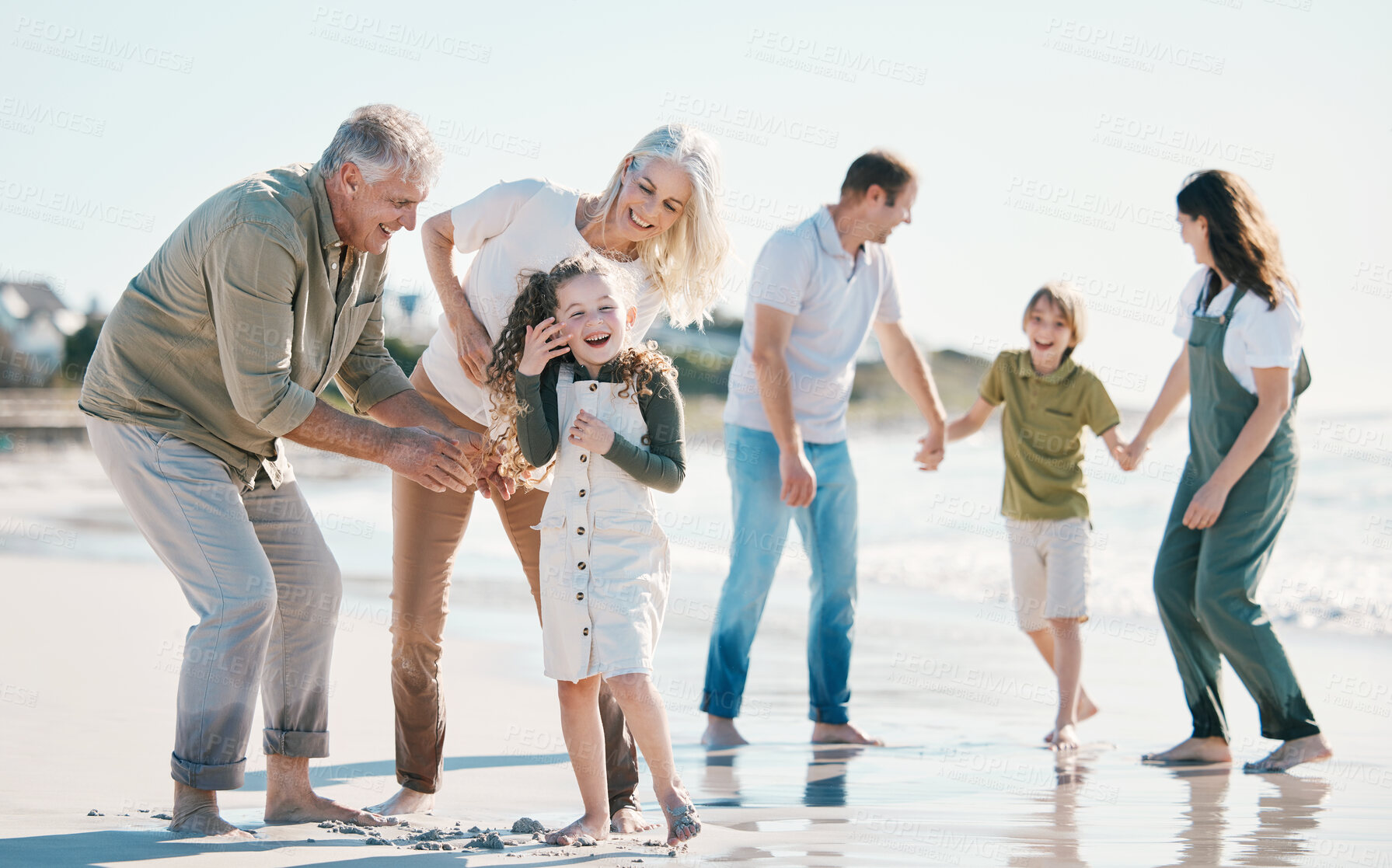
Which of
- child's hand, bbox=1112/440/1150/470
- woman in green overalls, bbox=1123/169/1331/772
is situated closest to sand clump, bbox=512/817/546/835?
woman in green overalls, bbox=1123/169/1331/772

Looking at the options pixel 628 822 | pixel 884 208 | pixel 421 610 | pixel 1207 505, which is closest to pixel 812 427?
pixel 884 208

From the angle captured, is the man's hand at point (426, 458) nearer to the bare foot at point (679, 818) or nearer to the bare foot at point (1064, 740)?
the bare foot at point (679, 818)

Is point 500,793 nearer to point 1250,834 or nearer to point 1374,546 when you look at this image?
point 1250,834

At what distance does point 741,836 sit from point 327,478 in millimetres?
17082

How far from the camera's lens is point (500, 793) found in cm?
364

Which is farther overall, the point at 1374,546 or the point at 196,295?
the point at 1374,546

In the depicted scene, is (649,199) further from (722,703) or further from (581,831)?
(722,703)

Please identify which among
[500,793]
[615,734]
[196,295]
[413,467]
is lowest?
[500,793]

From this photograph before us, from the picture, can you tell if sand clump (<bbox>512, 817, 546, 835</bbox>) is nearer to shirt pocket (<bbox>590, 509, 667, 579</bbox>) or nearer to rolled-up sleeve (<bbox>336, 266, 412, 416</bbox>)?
shirt pocket (<bbox>590, 509, 667, 579</bbox>)

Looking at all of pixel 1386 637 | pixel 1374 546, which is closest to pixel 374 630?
pixel 1386 637

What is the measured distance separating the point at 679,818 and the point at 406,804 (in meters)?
0.88

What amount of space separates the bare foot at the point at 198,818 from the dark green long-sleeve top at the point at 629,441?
1.06 m

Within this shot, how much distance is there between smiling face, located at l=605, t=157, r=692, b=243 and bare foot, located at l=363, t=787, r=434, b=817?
1.58 metres

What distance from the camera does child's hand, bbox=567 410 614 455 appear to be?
2805mm
